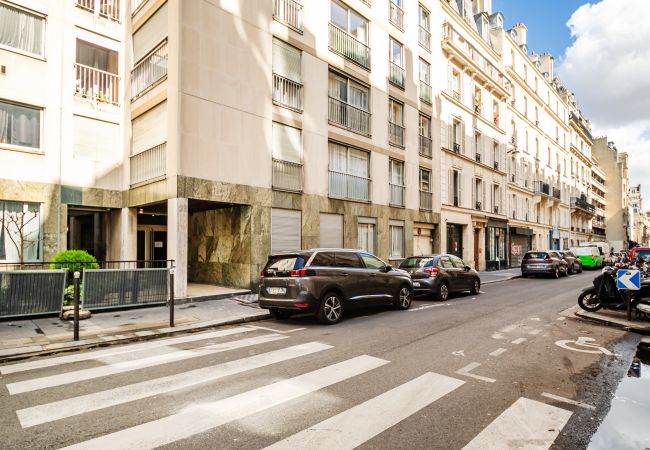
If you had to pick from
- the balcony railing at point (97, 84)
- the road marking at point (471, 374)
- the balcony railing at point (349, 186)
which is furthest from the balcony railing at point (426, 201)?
the road marking at point (471, 374)

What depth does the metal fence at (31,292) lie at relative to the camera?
8531 millimetres

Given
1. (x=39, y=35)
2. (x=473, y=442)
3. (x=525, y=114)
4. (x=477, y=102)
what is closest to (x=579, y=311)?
(x=473, y=442)

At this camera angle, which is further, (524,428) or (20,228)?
(20,228)

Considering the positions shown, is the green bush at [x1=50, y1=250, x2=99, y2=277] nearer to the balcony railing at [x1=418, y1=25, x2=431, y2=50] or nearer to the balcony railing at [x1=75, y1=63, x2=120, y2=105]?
the balcony railing at [x1=75, y1=63, x2=120, y2=105]

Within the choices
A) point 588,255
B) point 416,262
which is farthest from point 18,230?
point 588,255

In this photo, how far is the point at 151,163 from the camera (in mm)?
13070

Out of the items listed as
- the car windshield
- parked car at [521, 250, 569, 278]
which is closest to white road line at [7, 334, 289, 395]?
the car windshield

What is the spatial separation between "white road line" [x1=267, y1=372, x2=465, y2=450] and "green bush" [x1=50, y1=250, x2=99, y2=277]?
29.5 feet

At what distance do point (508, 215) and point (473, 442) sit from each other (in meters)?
30.5

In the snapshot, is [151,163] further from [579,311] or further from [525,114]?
[525,114]

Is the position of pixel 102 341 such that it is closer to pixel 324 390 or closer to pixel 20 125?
pixel 324 390

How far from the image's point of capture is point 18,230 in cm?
1224

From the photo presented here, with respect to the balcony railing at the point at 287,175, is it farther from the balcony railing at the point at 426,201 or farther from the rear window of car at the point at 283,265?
the balcony railing at the point at 426,201

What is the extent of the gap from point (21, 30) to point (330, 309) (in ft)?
43.4
